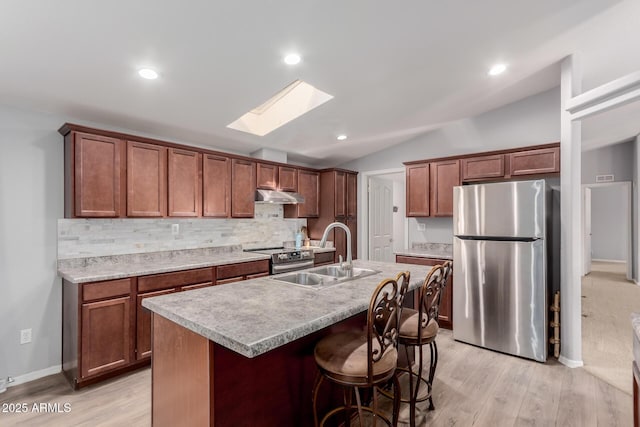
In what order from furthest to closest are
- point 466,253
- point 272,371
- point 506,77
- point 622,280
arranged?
point 622,280
point 466,253
point 506,77
point 272,371

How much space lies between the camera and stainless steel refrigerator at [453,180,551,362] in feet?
9.88

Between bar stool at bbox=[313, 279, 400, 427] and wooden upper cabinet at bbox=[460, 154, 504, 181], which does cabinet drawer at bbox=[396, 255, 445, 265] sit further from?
bar stool at bbox=[313, 279, 400, 427]

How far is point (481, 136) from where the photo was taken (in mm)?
4227

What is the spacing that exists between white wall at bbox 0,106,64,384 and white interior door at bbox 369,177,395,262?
436 centimetres

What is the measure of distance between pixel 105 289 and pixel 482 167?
4160mm

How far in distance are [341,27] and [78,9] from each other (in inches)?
61.0

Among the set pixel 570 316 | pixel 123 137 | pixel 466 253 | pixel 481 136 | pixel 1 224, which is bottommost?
pixel 570 316

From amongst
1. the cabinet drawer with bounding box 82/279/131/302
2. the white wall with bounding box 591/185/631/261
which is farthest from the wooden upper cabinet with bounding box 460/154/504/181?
the white wall with bounding box 591/185/631/261

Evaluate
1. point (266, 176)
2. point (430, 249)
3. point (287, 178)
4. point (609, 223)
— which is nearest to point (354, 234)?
point (430, 249)

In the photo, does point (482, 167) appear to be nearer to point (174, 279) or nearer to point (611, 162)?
point (174, 279)

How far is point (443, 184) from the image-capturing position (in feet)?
13.7

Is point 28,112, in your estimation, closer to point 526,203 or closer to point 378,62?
point 378,62

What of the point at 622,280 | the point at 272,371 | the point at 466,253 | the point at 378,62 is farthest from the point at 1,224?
the point at 622,280

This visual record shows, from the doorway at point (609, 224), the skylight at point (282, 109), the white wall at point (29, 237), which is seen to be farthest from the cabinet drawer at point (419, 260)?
the doorway at point (609, 224)
